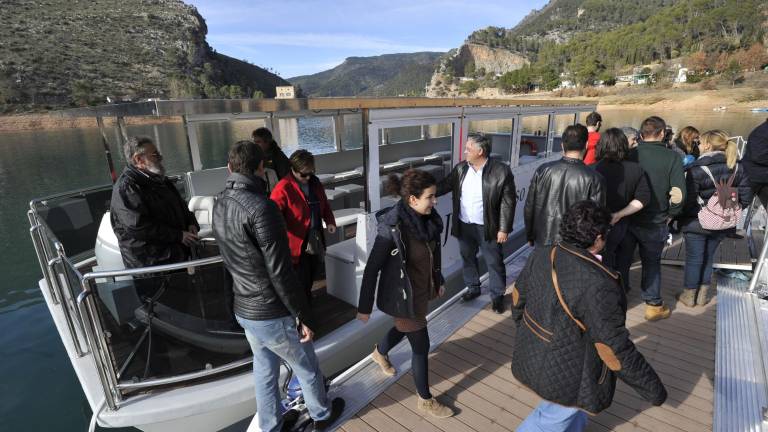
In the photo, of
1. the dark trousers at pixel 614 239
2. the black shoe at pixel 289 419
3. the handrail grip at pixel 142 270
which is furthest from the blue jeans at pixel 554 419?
the handrail grip at pixel 142 270

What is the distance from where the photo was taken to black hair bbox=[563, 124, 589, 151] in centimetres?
288

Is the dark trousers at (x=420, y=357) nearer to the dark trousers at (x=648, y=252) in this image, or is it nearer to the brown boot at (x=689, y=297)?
the dark trousers at (x=648, y=252)

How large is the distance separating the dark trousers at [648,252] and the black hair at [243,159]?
3.37 m

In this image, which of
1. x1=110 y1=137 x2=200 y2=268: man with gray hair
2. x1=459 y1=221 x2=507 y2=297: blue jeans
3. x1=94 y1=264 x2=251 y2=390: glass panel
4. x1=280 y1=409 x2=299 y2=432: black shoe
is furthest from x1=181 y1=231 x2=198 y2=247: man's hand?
x1=459 y1=221 x2=507 y2=297: blue jeans

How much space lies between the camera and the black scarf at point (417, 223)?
216 centimetres

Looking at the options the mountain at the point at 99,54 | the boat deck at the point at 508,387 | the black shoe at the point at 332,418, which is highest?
the mountain at the point at 99,54

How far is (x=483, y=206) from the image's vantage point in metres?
3.43

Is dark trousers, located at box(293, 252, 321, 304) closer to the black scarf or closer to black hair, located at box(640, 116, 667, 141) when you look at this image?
the black scarf

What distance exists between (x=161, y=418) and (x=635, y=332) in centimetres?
393

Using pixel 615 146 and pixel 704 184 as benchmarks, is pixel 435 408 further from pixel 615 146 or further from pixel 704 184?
pixel 704 184

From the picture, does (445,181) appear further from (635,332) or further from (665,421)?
(665,421)

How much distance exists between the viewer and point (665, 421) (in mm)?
2408

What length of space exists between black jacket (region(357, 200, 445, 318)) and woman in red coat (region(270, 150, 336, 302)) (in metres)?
0.84

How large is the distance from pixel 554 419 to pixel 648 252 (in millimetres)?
2386
